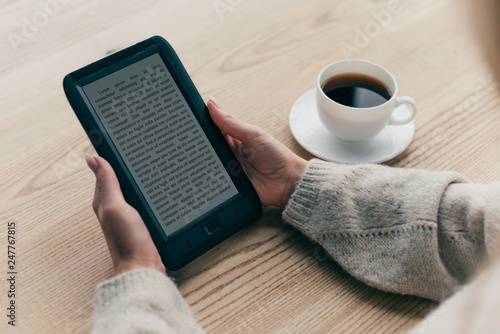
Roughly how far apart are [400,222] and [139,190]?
0.32 metres

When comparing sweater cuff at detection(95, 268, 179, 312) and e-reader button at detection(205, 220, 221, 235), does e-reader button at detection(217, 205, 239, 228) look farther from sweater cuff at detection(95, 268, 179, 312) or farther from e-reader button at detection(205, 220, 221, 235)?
sweater cuff at detection(95, 268, 179, 312)

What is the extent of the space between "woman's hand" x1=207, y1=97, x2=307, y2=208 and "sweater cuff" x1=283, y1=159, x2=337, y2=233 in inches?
1.2

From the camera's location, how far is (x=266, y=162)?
639mm

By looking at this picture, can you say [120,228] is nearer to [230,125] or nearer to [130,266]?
[130,266]

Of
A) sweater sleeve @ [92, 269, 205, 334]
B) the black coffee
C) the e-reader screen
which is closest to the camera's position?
sweater sleeve @ [92, 269, 205, 334]

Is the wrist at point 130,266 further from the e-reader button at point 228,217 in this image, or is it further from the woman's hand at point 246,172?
the e-reader button at point 228,217

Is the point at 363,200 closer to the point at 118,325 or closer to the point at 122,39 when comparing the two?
the point at 118,325

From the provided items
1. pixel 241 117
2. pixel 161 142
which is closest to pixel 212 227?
pixel 161 142

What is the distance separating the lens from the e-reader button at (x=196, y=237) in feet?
1.82

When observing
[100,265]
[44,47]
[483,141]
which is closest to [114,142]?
[100,265]

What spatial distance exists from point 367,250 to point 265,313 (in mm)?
147

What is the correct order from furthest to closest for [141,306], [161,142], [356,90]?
[356,90], [161,142], [141,306]

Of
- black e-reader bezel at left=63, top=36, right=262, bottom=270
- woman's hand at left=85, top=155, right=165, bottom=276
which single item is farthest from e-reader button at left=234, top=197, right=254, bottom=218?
woman's hand at left=85, top=155, right=165, bottom=276

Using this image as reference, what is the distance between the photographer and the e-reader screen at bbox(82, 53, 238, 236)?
1.79 feet
